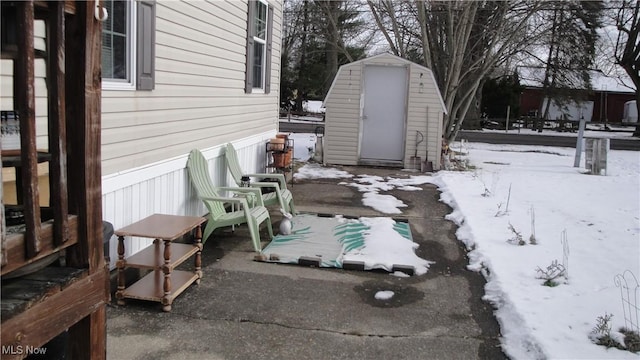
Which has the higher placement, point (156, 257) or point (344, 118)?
point (344, 118)

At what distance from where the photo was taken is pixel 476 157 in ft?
46.9

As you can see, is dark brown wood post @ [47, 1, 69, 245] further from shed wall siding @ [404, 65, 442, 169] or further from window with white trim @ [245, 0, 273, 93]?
shed wall siding @ [404, 65, 442, 169]

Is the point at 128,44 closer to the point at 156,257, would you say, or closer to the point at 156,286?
the point at 156,257

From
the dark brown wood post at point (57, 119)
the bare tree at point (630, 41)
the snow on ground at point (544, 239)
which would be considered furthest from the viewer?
the bare tree at point (630, 41)

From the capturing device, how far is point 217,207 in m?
5.33

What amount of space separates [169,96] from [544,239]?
4.09 meters

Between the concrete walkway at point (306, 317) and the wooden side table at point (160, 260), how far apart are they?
8 centimetres

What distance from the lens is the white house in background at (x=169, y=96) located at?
3945 mm

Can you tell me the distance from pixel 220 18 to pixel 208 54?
54cm

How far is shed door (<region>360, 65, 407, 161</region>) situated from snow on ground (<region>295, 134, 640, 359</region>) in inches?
42.0

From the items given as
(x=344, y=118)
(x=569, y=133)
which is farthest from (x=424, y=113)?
(x=569, y=133)

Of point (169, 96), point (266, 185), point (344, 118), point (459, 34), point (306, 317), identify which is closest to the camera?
point (306, 317)

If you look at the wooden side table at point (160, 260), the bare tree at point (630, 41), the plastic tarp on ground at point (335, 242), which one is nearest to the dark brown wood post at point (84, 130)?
the wooden side table at point (160, 260)

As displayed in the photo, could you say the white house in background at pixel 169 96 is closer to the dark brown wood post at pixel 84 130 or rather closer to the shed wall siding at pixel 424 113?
the dark brown wood post at pixel 84 130
